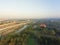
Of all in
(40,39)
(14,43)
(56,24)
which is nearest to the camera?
(14,43)

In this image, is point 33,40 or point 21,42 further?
point 33,40

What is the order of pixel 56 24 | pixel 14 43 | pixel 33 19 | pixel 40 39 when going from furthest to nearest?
pixel 33 19 → pixel 56 24 → pixel 40 39 → pixel 14 43

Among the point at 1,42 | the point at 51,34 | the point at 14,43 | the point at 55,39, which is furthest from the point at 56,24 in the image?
the point at 1,42

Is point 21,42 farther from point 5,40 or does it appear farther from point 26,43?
point 5,40

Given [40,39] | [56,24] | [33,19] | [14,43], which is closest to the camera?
[14,43]

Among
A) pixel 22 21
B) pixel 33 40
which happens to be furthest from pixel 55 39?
pixel 22 21

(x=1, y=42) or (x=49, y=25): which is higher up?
(x=49, y=25)

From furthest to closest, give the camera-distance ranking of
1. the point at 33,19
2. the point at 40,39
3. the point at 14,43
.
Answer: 1. the point at 33,19
2. the point at 40,39
3. the point at 14,43

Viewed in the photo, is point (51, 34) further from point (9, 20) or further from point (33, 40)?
point (9, 20)

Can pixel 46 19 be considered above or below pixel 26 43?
above
